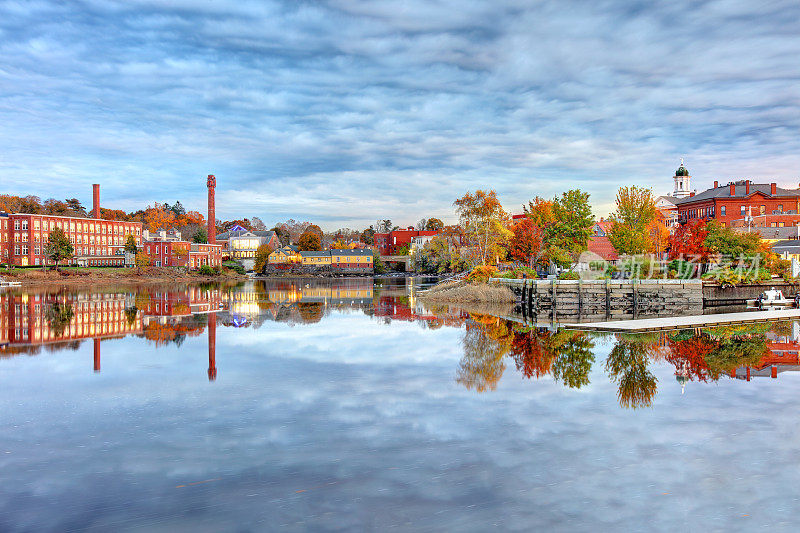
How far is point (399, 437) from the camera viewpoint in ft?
32.9

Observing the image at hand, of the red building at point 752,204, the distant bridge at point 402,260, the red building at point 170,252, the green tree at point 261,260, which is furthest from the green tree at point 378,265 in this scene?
the red building at point 752,204

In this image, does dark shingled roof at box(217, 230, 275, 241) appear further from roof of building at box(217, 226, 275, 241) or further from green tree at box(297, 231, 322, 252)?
green tree at box(297, 231, 322, 252)

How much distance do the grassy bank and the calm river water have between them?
21508 mm

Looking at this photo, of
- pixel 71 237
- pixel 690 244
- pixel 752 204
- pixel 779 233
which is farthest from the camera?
pixel 71 237

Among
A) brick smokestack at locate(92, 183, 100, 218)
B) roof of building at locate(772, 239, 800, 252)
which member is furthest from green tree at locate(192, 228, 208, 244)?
roof of building at locate(772, 239, 800, 252)

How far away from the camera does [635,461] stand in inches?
351

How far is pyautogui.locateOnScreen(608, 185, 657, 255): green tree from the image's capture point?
53750 millimetres

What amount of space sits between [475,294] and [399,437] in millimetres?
34124

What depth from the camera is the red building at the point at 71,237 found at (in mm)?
89000

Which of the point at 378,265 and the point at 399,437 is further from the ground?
the point at 378,265

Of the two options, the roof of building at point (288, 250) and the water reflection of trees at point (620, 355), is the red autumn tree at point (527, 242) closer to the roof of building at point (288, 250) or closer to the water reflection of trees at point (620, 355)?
the water reflection of trees at point (620, 355)

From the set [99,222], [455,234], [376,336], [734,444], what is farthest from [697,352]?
[99,222]

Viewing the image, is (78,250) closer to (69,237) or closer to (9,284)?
(69,237)

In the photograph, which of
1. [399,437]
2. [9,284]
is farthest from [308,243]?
[399,437]
